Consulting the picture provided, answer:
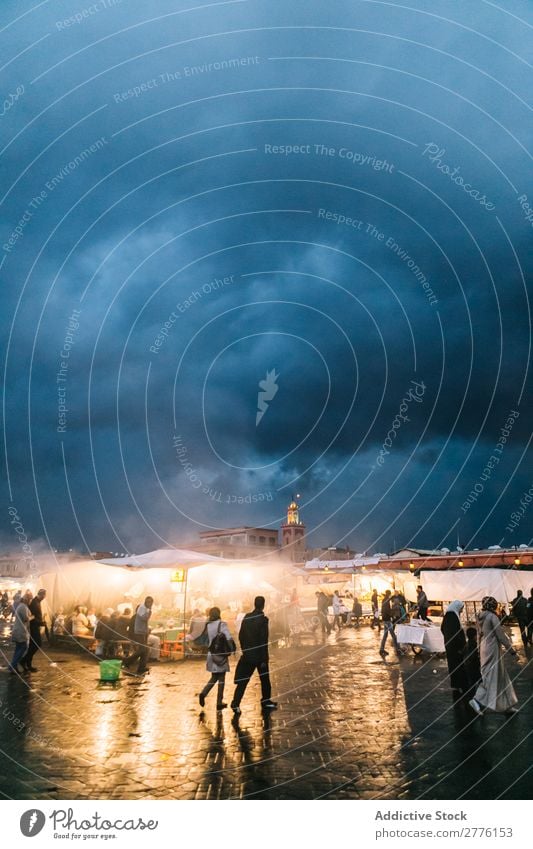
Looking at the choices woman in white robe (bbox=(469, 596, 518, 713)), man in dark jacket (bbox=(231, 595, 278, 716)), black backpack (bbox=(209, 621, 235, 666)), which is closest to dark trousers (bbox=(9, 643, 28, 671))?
black backpack (bbox=(209, 621, 235, 666))

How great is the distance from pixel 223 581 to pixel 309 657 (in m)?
7.39

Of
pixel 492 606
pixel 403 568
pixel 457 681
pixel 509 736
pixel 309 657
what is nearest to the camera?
pixel 509 736

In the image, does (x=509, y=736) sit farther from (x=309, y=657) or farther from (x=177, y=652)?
(x=177, y=652)

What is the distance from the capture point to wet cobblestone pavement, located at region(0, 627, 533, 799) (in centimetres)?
532

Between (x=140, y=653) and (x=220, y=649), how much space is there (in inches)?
220

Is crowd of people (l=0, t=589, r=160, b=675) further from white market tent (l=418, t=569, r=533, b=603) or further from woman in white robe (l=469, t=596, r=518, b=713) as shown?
white market tent (l=418, t=569, r=533, b=603)

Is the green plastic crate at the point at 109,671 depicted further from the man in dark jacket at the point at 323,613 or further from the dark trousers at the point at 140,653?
the man in dark jacket at the point at 323,613

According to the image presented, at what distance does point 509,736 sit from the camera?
7.23 m

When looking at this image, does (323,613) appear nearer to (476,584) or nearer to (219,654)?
(476,584)

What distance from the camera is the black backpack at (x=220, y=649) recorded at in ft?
28.0

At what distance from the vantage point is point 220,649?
8.57 meters

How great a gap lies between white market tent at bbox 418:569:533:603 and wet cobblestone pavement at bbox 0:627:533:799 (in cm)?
1406
